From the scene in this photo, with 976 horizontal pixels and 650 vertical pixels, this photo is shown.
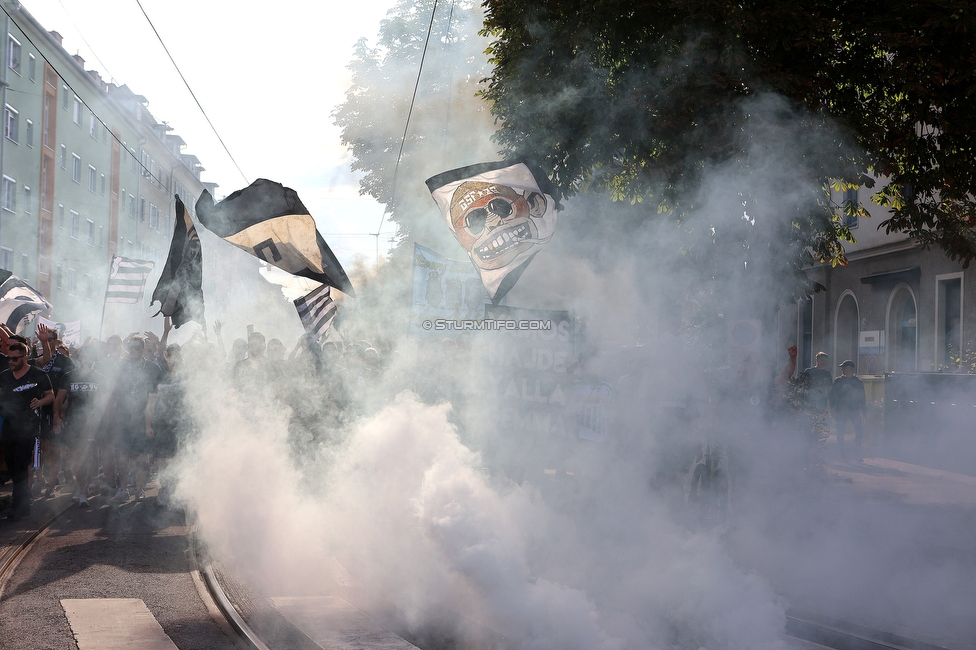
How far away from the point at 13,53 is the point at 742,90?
26.3m

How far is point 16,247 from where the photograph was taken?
28.2 metres

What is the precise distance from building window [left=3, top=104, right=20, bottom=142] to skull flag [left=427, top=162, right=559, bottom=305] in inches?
956

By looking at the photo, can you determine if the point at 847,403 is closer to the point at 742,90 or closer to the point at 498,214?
the point at 742,90

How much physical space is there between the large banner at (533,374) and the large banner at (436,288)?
80.1 inches

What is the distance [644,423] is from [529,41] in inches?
167

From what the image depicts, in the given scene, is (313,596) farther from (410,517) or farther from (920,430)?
(920,430)

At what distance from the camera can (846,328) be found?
20.2 m

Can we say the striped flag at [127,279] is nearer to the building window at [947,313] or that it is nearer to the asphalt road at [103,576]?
the asphalt road at [103,576]

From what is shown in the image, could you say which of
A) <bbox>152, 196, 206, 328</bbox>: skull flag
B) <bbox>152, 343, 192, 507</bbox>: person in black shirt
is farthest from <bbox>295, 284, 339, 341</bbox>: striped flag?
<bbox>152, 343, 192, 507</bbox>: person in black shirt

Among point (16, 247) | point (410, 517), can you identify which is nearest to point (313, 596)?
point (410, 517)

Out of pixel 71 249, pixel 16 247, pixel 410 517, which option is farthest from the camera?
pixel 71 249

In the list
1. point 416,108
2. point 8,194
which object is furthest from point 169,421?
point 8,194

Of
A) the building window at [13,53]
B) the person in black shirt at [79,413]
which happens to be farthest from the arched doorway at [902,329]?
the building window at [13,53]

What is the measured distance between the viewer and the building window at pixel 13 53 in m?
26.4
